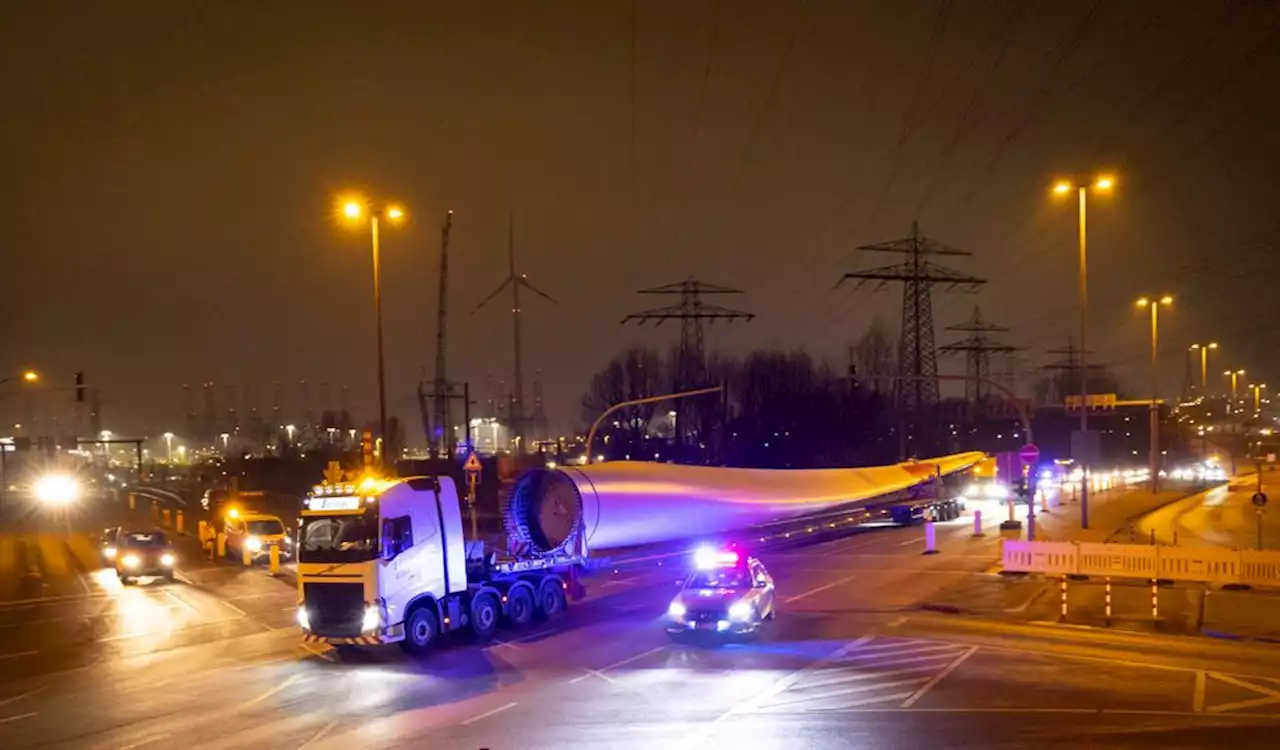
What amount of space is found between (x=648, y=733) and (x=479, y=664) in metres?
6.66

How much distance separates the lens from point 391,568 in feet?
65.4

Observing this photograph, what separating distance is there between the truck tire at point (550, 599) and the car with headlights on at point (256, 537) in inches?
680

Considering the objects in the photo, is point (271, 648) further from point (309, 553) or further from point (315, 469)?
point (315, 469)

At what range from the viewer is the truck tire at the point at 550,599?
2417cm

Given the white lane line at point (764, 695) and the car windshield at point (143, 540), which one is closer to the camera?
the white lane line at point (764, 695)

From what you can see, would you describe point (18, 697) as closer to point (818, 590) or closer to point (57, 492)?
point (818, 590)

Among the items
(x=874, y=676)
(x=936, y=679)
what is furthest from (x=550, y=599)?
(x=936, y=679)

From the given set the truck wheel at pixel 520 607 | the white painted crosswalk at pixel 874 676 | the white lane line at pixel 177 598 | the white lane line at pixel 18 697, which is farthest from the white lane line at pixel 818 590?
the white lane line at pixel 18 697

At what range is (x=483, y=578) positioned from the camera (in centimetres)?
2258

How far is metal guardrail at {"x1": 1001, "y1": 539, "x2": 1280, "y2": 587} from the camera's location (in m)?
26.5

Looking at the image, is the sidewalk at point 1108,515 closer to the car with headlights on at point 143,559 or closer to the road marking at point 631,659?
the road marking at point 631,659

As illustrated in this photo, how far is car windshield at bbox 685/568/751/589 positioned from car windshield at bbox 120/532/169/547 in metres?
22.2

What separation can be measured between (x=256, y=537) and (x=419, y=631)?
2131 cm

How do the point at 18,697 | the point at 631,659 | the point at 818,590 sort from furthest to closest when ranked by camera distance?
the point at 818,590 < the point at 631,659 < the point at 18,697
